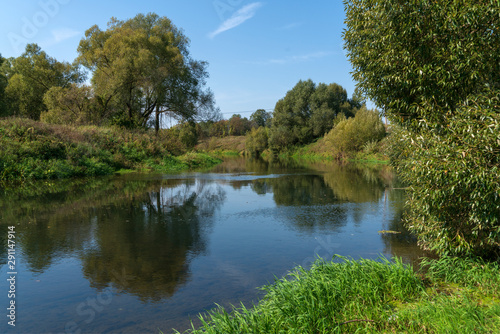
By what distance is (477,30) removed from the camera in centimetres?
517

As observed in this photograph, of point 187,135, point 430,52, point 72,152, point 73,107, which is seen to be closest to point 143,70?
point 73,107

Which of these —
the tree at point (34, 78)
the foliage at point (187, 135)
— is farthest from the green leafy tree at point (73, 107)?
the foliage at point (187, 135)

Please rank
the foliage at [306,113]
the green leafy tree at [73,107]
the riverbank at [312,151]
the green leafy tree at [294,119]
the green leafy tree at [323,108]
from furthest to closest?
the green leafy tree at [294,119]
the foliage at [306,113]
the green leafy tree at [323,108]
the riverbank at [312,151]
the green leafy tree at [73,107]

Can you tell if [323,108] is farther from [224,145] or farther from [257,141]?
[224,145]

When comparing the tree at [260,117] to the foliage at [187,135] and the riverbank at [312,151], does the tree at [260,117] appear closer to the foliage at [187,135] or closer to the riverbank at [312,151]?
the riverbank at [312,151]

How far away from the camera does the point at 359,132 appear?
139ft

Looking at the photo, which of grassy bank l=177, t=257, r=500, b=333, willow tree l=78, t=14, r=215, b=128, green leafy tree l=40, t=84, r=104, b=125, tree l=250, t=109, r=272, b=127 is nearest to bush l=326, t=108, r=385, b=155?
willow tree l=78, t=14, r=215, b=128

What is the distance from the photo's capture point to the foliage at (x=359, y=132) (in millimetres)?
41625

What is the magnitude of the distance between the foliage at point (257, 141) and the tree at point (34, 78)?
121ft

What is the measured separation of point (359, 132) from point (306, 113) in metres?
18.9

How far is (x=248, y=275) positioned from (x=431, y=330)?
282 cm

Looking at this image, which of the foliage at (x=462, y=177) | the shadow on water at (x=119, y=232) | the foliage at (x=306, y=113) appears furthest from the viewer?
the foliage at (x=306, y=113)

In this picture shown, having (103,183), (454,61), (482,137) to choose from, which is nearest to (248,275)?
(482,137)

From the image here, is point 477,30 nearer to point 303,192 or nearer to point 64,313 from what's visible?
point 64,313
